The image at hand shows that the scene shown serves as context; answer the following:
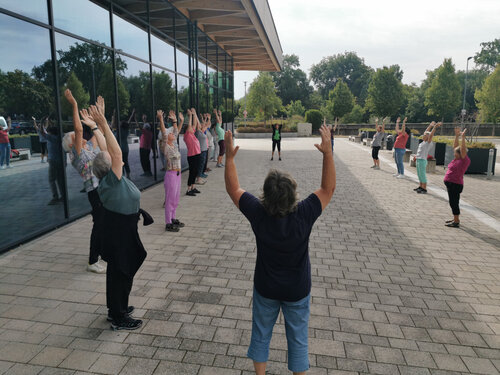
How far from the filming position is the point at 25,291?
430cm

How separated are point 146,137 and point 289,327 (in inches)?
365

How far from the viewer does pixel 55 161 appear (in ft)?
23.4

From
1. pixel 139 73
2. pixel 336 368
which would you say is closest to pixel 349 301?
pixel 336 368

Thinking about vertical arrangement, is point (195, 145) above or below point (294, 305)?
above

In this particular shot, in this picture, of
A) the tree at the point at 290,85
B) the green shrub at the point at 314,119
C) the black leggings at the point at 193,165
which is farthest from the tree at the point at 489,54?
the black leggings at the point at 193,165

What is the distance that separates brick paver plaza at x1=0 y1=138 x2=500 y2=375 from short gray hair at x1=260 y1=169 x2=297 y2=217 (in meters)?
1.48

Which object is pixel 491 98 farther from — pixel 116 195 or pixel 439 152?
pixel 116 195

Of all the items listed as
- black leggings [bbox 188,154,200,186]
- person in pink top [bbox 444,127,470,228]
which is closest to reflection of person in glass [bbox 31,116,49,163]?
black leggings [bbox 188,154,200,186]

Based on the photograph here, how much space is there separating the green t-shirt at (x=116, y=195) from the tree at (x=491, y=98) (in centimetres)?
5006

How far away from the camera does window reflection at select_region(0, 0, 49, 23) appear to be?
5586 millimetres

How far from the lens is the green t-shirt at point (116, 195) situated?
3.28 metres

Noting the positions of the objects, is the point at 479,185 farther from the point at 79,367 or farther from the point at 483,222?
the point at 79,367

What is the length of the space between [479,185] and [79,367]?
12051mm

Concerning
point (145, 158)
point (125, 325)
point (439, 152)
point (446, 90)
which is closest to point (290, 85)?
point (446, 90)
